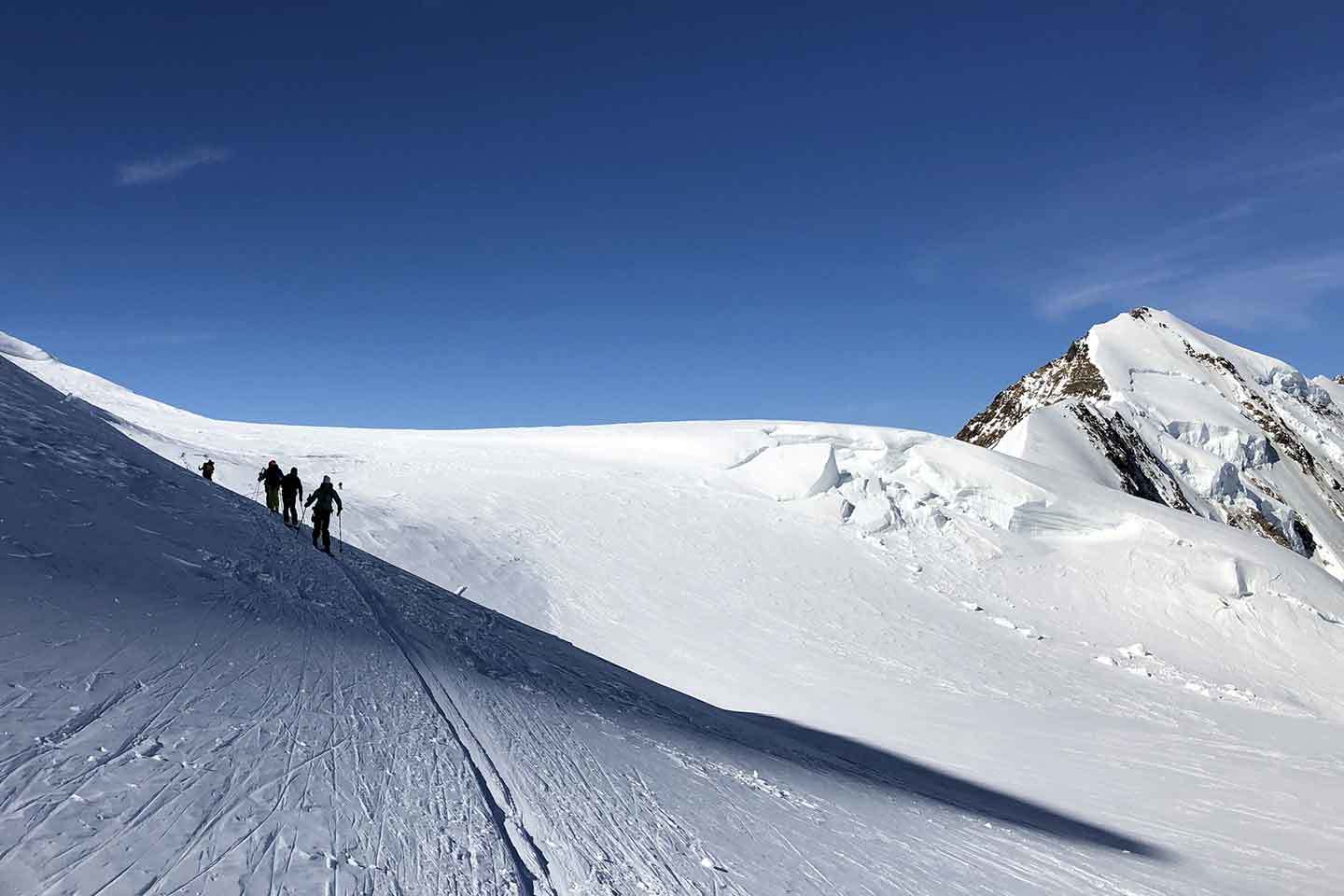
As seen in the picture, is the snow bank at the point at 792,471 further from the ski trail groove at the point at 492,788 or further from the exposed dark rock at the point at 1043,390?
the exposed dark rock at the point at 1043,390

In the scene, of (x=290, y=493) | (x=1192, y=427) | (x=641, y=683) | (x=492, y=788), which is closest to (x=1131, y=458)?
(x=1192, y=427)

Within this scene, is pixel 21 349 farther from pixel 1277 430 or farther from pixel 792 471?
pixel 1277 430

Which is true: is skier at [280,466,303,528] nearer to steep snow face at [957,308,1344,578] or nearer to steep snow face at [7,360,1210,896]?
steep snow face at [7,360,1210,896]

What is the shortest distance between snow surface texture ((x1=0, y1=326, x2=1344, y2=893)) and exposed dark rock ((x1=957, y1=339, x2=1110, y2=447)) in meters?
56.2

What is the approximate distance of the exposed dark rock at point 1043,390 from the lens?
8931 centimetres

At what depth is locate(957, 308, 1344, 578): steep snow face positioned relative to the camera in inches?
2977

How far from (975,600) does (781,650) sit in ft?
30.7

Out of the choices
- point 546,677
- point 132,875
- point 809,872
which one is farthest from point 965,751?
point 132,875

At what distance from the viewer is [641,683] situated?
13.5 m

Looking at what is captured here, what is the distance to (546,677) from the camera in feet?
36.2

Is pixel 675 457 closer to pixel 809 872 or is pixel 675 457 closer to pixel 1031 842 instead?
pixel 1031 842

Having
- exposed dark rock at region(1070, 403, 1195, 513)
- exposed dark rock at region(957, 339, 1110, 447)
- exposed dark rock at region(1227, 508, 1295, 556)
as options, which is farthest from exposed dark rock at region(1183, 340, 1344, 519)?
exposed dark rock at region(1070, 403, 1195, 513)

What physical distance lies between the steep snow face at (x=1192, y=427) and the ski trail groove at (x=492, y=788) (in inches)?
2488

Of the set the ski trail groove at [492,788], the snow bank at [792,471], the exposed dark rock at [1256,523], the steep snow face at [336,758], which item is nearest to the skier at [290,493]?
the steep snow face at [336,758]
